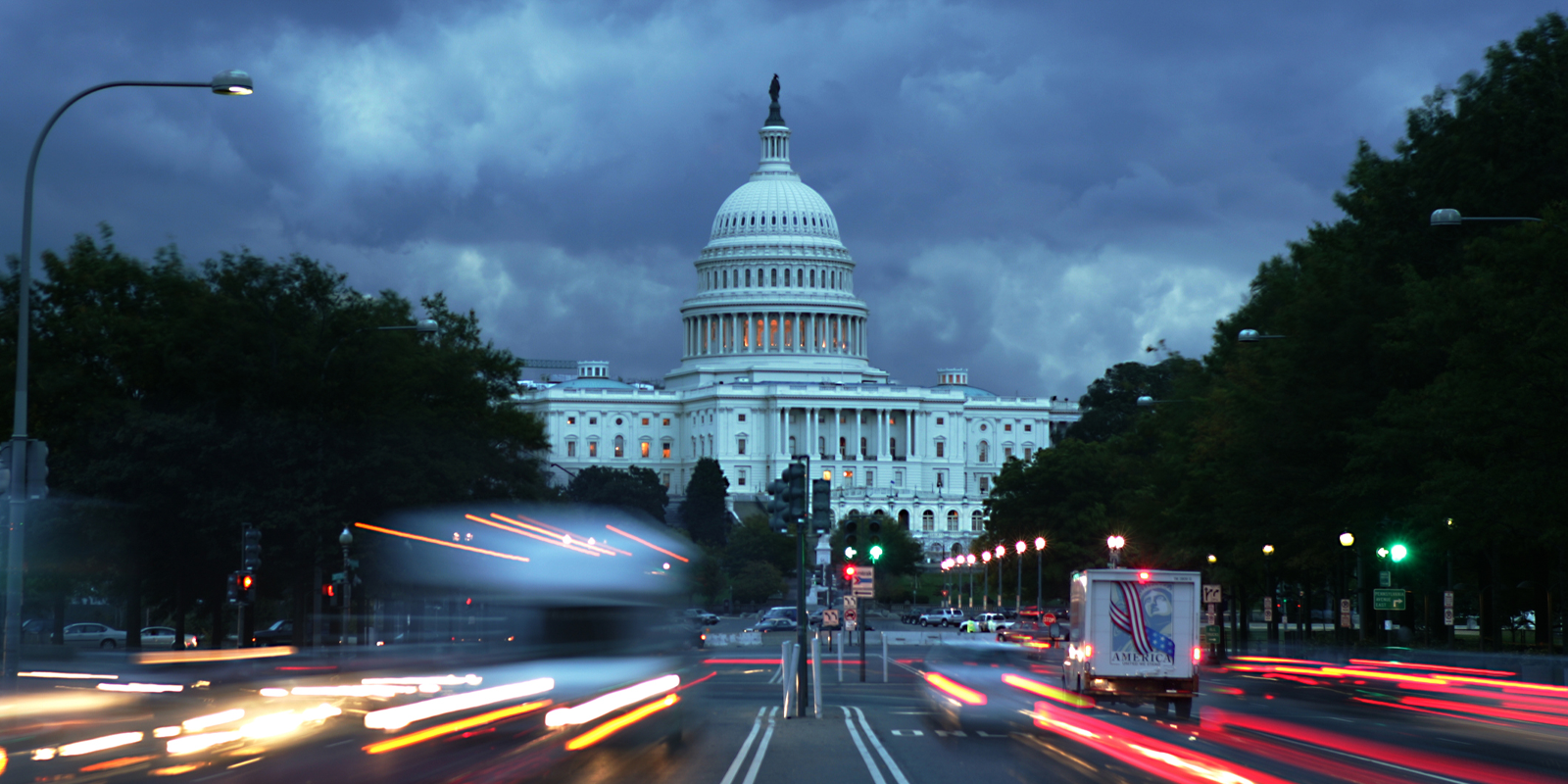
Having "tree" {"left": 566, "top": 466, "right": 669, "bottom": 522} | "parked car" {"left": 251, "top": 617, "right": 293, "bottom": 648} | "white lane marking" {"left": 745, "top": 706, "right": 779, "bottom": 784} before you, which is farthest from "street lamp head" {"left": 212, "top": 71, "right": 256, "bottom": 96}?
"tree" {"left": 566, "top": 466, "right": 669, "bottom": 522}

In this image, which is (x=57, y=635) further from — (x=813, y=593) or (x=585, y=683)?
(x=813, y=593)

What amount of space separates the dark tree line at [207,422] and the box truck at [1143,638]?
2914 centimetres

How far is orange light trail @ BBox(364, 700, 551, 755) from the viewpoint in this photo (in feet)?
77.0

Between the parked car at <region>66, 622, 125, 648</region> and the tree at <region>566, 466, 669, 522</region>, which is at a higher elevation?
the tree at <region>566, 466, 669, 522</region>

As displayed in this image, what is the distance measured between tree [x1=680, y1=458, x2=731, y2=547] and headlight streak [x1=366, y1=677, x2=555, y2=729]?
158 meters

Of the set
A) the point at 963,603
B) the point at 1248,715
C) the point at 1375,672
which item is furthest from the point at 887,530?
the point at 1248,715

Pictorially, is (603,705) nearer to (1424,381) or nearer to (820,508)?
(820,508)

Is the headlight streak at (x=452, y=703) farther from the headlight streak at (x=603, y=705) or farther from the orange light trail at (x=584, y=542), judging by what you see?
the orange light trail at (x=584, y=542)

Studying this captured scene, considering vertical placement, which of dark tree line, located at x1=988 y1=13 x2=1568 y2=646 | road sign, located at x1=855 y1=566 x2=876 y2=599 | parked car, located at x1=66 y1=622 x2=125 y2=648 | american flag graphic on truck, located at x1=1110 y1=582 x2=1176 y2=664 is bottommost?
parked car, located at x1=66 y1=622 x2=125 y2=648

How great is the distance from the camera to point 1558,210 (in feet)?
151

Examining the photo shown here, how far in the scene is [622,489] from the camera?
174m

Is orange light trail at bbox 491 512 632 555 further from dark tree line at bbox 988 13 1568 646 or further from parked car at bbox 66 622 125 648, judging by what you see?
parked car at bbox 66 622 125 648

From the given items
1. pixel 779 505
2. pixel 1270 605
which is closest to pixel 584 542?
pixel 779 505

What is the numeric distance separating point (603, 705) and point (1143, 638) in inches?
518
